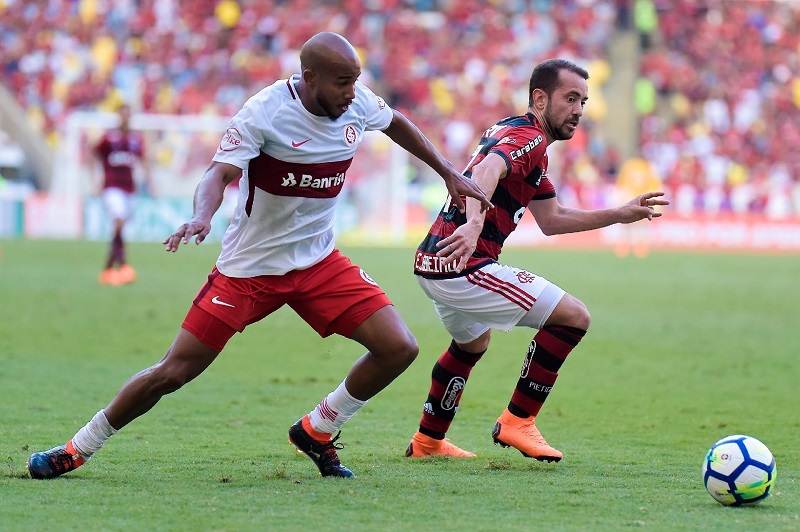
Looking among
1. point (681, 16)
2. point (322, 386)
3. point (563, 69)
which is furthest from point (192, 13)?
point (563, 69)

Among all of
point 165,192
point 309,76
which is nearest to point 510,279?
point 309,76

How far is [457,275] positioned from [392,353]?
0.67m

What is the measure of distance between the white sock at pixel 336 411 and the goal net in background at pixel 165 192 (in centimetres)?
2248

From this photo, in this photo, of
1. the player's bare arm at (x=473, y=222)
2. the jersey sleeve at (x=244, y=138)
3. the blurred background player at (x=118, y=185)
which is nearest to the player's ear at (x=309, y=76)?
the jersey sleeve at (x=244, y=138)

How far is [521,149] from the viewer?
622 cm

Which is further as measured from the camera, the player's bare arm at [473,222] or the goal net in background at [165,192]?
the goal net in background at [165,192]

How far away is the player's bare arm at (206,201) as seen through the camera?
484cm

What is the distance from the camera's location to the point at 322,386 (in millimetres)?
9344

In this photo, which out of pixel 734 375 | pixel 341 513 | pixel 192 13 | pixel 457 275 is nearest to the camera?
pixel 341 513

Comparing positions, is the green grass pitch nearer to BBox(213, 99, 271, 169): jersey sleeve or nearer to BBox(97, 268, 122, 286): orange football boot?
BBox(97, 268, 122, 286): orange football boot

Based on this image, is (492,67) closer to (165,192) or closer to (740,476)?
(165,192)

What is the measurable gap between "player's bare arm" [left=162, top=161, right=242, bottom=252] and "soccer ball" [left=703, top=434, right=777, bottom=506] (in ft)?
8.18

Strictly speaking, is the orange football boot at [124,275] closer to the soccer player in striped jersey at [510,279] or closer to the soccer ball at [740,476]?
the soccer player in striped jersey at [510,279]

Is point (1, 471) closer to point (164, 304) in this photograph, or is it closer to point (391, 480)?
point (391, 480)
